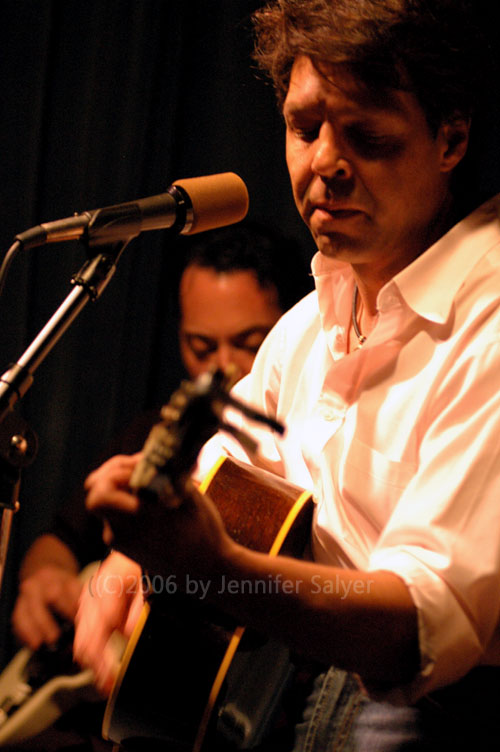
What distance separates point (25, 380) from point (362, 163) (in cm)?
64

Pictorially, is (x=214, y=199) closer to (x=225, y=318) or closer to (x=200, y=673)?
(x=200, y=673)

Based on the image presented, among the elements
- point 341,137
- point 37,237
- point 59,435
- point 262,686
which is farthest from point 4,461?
point 59,435

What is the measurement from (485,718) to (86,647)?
0.69m

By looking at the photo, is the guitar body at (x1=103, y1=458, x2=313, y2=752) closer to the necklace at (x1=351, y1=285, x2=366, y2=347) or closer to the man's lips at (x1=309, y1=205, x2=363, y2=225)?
the necklace at (x1=351, y1=285, x2=366, y2=347)

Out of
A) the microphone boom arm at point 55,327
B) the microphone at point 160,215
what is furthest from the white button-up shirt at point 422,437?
the microphone boom arm at point 55,327

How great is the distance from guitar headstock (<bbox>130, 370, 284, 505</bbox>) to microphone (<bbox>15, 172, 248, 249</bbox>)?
1.38ft

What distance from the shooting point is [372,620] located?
1006 millimetres

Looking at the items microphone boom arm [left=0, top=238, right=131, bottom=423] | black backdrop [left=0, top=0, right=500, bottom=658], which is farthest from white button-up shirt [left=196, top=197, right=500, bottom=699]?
black backdrop [left=0, top=0, right=500, bottom=658]

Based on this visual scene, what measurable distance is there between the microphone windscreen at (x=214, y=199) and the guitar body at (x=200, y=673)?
19.8 inches

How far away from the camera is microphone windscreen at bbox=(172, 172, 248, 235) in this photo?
4.02 feet

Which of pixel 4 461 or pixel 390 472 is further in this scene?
pixel 390 472

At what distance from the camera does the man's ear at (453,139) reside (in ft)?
4.37

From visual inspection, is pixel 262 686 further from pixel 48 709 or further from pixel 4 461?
pixel 4 461

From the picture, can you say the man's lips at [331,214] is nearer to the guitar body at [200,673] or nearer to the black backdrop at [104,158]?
the guitar body at [200,673]
